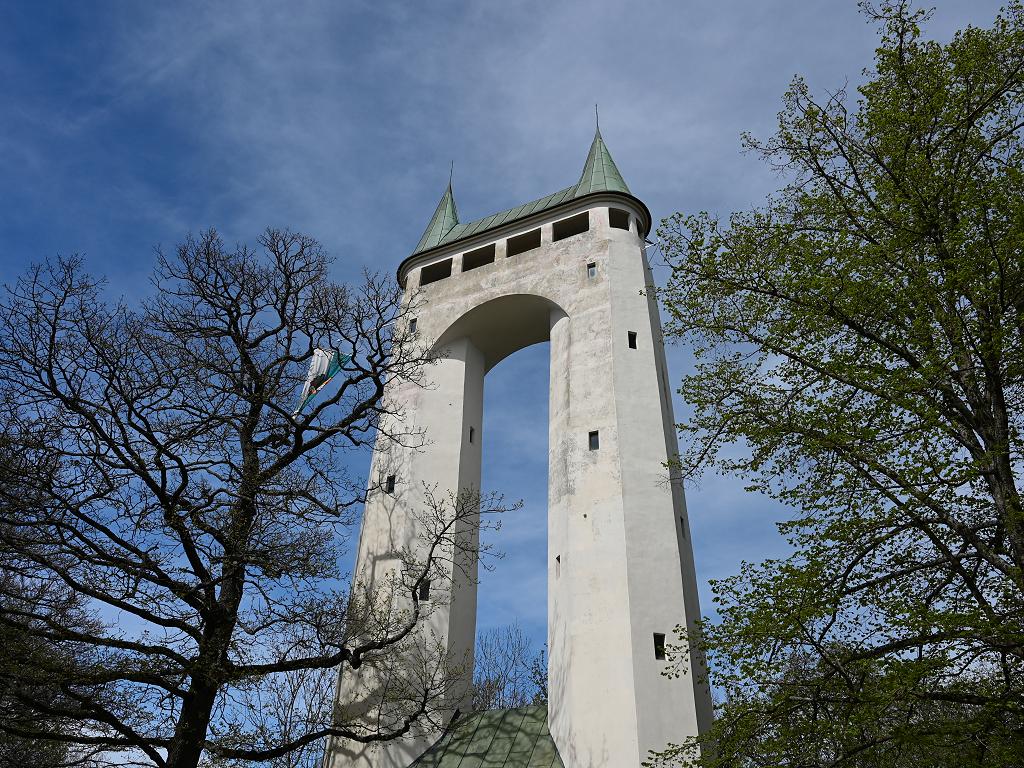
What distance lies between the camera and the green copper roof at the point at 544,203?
79.8 feet

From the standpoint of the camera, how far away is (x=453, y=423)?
22.2 m

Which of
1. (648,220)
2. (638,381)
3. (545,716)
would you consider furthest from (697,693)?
(648,220)

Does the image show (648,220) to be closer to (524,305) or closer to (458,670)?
(524,305)

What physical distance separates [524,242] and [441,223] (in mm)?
4264

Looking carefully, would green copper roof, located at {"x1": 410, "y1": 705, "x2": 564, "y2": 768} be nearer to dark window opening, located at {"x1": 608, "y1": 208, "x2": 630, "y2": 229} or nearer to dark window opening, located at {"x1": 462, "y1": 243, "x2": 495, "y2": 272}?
dark window opening, located at {"x1": 462, "y1": 243, "x2": 495, "y2": 272}

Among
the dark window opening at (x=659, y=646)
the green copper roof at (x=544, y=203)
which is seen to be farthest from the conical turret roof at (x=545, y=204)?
the dark window opening at (x=659, y=646)

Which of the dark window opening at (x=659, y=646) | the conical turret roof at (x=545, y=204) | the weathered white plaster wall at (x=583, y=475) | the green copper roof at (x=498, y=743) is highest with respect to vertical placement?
the conical turret roof at (x=545, y=204)

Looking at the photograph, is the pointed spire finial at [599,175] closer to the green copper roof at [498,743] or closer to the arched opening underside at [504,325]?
the arched opening underside at [504,325]

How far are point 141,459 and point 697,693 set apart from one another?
1108 cm

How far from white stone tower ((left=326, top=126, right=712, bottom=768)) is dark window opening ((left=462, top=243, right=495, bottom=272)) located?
0.05 m

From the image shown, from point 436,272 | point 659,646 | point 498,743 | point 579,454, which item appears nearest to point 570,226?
point 436,272

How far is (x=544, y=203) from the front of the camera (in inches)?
988

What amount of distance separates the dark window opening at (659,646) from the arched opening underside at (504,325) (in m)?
9.20

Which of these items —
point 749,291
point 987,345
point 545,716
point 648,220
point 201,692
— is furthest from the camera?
point 648,220
